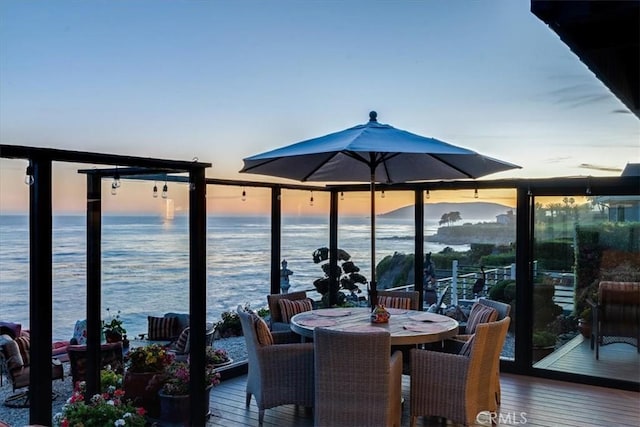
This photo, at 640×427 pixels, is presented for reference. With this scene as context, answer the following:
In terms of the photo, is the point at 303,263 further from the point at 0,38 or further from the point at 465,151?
the point at 0,38

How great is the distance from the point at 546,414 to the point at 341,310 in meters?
2.00

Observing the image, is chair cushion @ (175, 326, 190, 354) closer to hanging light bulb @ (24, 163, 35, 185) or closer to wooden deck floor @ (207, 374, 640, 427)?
wooden deck floor @ (207, 374, 640, 427)

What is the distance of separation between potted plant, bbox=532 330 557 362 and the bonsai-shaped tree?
249 cm

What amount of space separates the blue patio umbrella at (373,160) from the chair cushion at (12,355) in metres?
2.99

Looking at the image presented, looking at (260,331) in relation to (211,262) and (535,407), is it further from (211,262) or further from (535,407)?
(211,262)

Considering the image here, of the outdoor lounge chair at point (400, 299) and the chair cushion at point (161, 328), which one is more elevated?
the outdoor lounge chair at point (400, 299)

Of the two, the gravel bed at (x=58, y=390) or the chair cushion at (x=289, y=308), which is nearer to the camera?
the gravel bed at (x=58, y=390)

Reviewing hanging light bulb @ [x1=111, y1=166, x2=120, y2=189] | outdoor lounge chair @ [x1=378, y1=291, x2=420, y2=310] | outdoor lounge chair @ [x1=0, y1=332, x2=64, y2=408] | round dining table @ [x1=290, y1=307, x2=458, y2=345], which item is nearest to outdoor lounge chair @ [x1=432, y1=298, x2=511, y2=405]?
round dining table @ [x1=290, y1=307, x2=458, y2=345]

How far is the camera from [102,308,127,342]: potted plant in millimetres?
6173

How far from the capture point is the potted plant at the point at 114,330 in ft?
20.3

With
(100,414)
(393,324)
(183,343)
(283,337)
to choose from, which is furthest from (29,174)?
(183,343)

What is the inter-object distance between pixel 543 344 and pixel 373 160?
2.90 metres

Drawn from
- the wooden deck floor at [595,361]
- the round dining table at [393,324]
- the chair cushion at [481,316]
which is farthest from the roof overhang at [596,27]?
the wooden deck floor at [595,361]

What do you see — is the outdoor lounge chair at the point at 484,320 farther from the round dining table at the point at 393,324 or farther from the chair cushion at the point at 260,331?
the chair cushion at the point at 260,331
